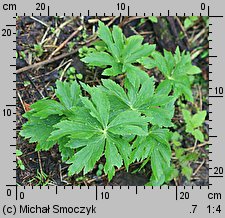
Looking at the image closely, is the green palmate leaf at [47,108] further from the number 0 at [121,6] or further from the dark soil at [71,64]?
the number 0 at [121,6]

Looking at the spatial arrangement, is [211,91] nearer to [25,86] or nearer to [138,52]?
[138,52]

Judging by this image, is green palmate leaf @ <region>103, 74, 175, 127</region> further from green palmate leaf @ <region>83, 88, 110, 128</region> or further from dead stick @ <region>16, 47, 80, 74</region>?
dead stick @ <region>16, 47, 80, 74</region>

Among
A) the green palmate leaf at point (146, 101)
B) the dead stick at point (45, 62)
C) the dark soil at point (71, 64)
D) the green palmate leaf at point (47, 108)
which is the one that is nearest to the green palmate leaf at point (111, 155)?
the green palmate leaf at point (146, 101)

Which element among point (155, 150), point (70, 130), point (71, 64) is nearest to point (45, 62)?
point (71, 64)

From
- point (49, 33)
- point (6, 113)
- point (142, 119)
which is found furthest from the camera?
point (49, 33)

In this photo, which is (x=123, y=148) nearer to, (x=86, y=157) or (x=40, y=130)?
(x=86, y=157)

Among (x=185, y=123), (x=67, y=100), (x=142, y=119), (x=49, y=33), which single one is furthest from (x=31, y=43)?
(x=185, y=123)
